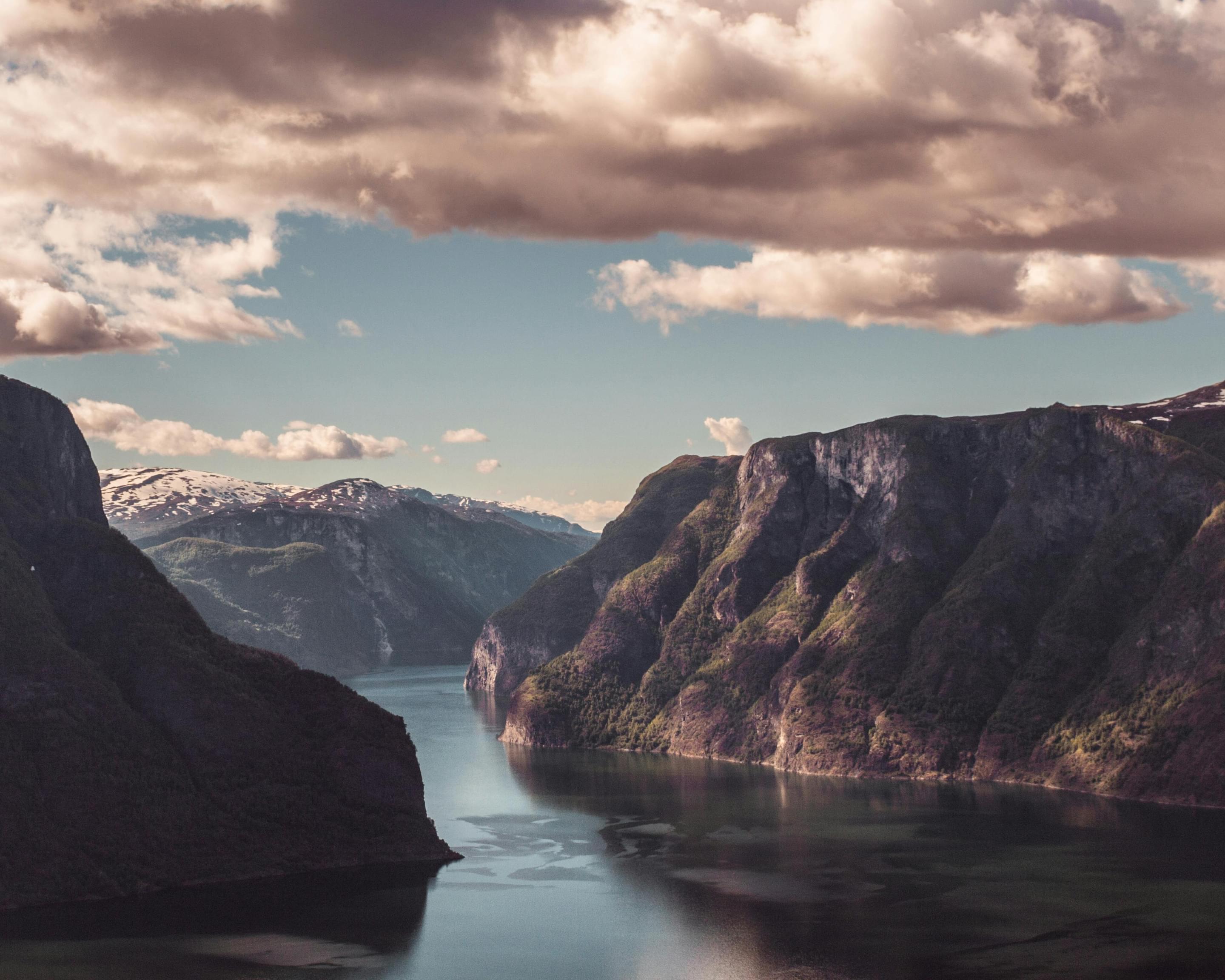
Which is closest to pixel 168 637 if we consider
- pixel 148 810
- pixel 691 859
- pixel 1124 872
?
pixel 148 810

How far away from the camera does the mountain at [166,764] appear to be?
541 feet

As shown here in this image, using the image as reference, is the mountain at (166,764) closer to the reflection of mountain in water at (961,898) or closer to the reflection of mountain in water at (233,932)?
the reflection of mountain in water at (233,932)

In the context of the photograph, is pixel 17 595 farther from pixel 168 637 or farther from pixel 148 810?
pixel 148 810

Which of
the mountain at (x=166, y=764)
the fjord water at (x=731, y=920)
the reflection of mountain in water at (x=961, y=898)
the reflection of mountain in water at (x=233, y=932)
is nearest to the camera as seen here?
the reflection of mountain in water at (x=233, y=932)

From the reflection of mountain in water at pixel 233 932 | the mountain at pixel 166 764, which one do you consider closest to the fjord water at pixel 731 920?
the reflection of mountain in water at pixel 233 932

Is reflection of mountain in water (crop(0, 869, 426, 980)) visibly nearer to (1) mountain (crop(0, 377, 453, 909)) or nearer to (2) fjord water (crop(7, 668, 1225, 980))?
(2) fjord water (crop(7, 668, 1225, 980))

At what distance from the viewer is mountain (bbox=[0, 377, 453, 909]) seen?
16488 cm

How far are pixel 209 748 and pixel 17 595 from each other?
33.1 m

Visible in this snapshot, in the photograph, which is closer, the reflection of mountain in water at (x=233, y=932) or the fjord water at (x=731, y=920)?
the reflection of mountain in water at (x=233, y=932)

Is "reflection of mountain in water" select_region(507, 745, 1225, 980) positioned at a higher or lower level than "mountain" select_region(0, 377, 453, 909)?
lower

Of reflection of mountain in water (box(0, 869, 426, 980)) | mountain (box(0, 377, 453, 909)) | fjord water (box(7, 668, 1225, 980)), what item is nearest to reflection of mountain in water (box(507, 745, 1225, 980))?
fjord water (box(7, 668, 1225, 980))

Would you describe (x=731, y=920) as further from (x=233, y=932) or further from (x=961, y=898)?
(x=233, y=932)

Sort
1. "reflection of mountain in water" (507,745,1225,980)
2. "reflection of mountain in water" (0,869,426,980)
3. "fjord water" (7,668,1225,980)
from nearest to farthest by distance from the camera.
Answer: "reflection of mountain in water" (0,869,426,980) → "fjord water" (7,668,1225,980) → "reflection of mountain in water" (507,745,1225,980)

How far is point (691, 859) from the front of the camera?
189m
